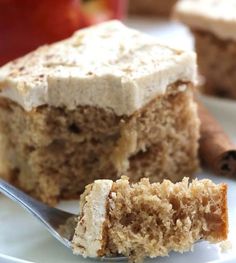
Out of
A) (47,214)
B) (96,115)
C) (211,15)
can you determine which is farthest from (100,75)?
(211,15)

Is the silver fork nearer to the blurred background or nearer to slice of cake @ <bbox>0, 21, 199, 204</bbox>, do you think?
slice of cake @ <bbox>0, 21, 199, 204</bbox>

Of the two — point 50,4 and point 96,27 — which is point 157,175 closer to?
point 96,27

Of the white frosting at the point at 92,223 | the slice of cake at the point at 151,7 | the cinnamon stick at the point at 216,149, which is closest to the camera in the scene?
the white frosting at the point at 92,223

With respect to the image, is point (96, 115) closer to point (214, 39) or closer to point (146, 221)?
point (146, 221)

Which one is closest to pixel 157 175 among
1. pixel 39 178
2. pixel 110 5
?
pixel 39 178

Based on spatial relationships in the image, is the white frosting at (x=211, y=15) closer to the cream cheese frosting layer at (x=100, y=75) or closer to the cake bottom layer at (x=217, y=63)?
the cake bottom layer at (x=217, y=63)

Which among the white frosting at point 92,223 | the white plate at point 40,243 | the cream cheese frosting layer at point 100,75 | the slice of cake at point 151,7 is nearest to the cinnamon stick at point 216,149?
the white plate at point 40,243
